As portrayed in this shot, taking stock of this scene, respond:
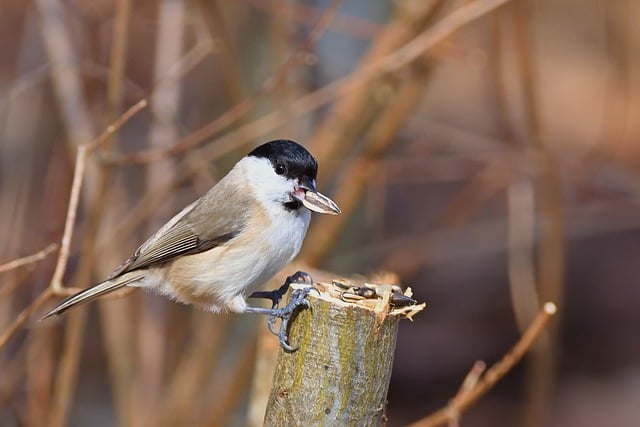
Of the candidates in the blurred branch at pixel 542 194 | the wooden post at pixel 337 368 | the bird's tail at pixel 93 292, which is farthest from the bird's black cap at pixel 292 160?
the blurred branch at pixel 542 194

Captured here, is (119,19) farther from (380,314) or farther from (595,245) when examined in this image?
(595,245)

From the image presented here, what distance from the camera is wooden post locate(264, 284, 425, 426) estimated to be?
1764 millimetres

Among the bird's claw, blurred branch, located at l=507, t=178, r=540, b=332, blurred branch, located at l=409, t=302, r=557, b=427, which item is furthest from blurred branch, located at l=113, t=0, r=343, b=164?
blurred branch, located at l=507, t=178, r=540, b=332

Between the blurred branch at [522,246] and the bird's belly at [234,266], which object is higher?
the blurred branch at [522,246]

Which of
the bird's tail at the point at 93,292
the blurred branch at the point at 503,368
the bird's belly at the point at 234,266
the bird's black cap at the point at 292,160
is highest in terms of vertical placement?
the bird's black cap at the point at 292,160

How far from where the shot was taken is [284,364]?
184 cm

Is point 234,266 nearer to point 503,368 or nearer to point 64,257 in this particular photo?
point 64,257

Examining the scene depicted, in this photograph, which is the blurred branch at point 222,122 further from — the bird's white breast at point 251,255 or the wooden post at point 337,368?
the wooden post at point 337,368

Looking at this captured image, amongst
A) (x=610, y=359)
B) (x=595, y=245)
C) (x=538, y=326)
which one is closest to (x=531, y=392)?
(x=538, y=326)

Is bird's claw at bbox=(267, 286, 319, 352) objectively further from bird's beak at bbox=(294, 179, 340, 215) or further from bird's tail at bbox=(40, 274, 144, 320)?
bird's tail at bbox=(40, 274, 144, 320)

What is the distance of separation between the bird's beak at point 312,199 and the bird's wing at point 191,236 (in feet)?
0.74

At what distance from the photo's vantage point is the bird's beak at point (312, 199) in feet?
8.07

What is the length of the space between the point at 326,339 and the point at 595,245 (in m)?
6.15

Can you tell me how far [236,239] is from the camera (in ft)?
8.87
